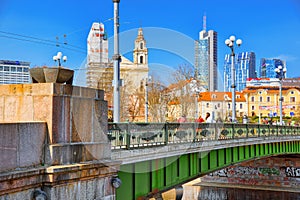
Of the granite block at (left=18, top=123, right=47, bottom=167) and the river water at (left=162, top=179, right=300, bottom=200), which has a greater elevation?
the granite block at (left=18, top=123, right=47, bottom=167)

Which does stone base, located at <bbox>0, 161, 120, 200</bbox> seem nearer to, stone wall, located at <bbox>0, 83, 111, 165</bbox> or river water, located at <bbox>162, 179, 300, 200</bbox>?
stone wall, located at <bbox>0, 83, 111, 165</bbox>

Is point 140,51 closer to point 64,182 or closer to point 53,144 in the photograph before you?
point 53,144

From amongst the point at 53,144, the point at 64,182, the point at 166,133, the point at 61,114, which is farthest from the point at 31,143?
the point at 166,133

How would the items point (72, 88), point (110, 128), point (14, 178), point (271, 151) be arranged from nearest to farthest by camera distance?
1. point (14, 178)
2. point (72, 88)
3. point (110, 128)
4. point (271, 151)

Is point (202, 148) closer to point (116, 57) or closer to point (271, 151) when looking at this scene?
point (116, 57)

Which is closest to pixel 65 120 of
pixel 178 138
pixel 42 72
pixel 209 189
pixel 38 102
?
pixel 38 102

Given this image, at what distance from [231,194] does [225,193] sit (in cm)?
61

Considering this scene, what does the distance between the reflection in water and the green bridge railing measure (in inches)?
676

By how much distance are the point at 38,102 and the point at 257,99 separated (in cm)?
10066

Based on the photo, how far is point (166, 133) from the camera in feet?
43.0

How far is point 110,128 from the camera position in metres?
10.2

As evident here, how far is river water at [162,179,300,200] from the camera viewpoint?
3788cm

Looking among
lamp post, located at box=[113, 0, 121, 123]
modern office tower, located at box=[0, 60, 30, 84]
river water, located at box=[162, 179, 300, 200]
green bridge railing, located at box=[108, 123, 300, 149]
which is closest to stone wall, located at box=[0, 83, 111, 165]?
green bridge railing, located at box=[108, 123, 300, 149]

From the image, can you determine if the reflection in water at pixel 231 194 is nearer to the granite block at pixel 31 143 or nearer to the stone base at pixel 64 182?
the stone base at pixel 64 182
